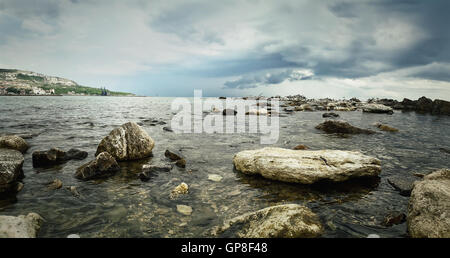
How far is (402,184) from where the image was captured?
6.43 m

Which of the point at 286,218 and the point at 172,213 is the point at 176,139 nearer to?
the point at 172,213

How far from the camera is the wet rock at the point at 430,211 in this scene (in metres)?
3.74

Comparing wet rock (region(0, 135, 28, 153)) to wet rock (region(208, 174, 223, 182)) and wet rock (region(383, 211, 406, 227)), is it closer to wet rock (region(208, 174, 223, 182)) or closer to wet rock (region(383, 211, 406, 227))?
wet rock (region(208, 174, 223, 182))

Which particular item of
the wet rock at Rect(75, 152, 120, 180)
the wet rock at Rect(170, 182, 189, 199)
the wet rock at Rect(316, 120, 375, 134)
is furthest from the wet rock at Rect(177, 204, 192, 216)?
the wet rock at Rect(316, 120, 375, 134)

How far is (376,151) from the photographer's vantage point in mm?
11078

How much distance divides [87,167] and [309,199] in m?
7.22

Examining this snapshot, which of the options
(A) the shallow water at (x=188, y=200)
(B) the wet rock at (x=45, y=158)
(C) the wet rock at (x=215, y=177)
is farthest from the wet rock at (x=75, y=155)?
(C) the wet rock at (x=215, y=177)

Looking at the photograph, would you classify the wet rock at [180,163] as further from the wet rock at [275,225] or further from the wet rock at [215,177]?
the wet rock at [275,225]

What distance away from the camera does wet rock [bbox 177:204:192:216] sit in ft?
16.6

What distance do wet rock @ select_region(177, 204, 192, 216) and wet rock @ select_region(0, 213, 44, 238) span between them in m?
2.82

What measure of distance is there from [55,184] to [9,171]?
1329 mm
